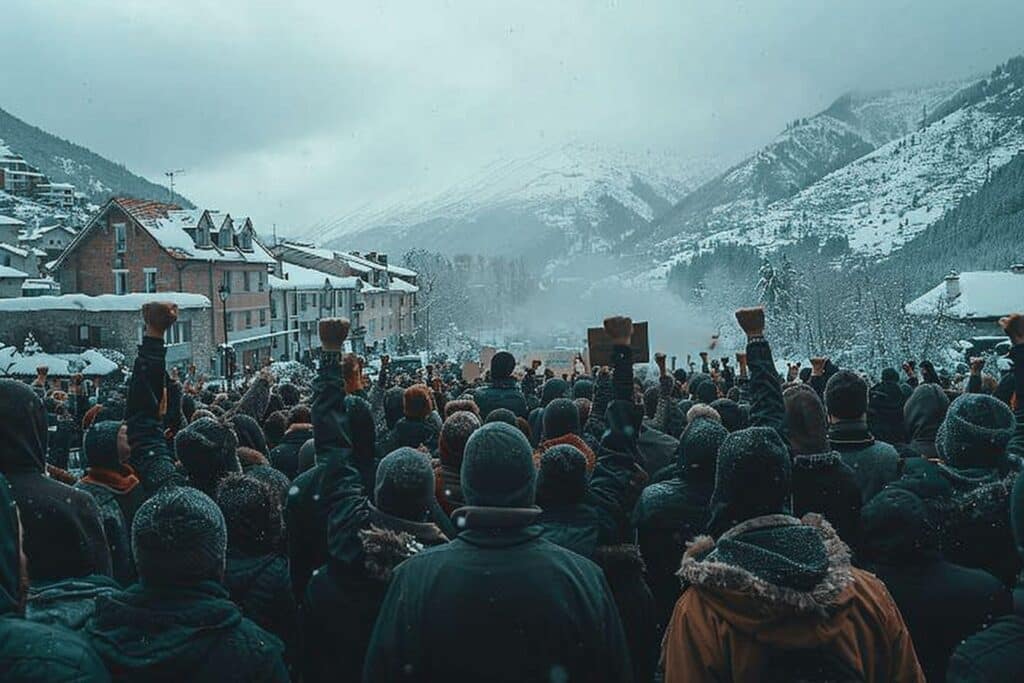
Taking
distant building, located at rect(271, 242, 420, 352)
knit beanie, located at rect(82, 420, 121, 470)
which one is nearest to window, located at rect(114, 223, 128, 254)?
distant building, located at rect(271, 242, 420, 352)

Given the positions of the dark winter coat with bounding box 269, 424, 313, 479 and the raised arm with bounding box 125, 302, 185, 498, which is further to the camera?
the dark winter coat with bounding box 269, 424, 313, 479

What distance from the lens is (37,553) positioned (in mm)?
3182

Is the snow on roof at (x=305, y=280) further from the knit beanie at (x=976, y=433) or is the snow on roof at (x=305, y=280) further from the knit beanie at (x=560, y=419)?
the knit beanie at (x=976, y=433)

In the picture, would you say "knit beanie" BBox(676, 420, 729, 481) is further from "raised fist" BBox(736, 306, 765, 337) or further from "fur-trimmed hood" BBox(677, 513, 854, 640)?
"fur-trimmed hood" BBox(677, 513, 854, 640)

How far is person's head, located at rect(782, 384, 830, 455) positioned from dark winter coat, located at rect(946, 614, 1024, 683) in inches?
73.0

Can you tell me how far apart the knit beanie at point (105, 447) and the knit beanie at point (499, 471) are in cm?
275

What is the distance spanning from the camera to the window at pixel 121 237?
146 feet

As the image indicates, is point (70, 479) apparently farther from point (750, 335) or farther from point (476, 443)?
point (750, 335)

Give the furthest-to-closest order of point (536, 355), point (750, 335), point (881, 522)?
point (536, 355) < point (750, 335) < point (881, 522)

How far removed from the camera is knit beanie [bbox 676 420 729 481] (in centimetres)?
433

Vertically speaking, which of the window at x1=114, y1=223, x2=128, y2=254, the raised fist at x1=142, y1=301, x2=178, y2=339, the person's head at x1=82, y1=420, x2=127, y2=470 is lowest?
the person's head at x1=82, y1=420, x2=127, y2=470

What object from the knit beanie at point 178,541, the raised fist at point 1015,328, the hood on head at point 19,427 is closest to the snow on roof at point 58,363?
the hood on head at point 19,427

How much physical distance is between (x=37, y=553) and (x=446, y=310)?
102942 mm

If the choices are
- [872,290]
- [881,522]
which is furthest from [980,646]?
[872,290]
